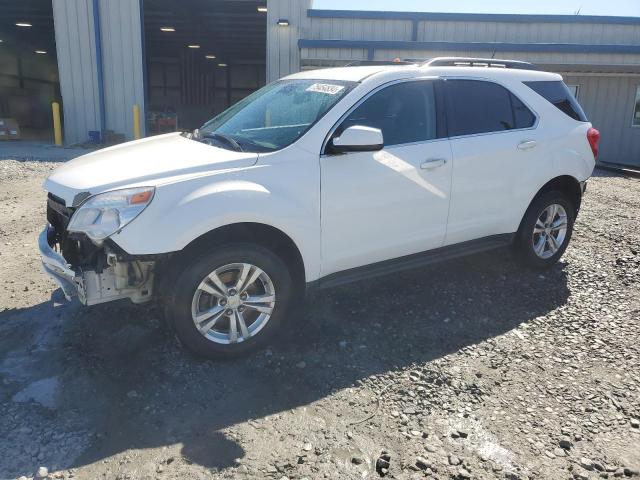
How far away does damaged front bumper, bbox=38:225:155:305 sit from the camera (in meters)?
3.16

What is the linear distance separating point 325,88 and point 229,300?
180 cm

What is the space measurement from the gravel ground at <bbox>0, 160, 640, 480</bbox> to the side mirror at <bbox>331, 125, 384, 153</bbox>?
1.38 metres

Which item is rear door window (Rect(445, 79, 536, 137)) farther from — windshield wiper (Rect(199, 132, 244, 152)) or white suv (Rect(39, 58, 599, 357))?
windshield wiper (Rect(199, 132, 244, 152))

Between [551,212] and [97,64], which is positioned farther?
[97,64]

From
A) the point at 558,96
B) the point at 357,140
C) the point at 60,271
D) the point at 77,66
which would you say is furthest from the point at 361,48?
the point at 60,271

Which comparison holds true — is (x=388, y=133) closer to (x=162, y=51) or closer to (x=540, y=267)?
(x=540, y=267)

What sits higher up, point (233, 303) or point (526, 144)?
point (526, 144)

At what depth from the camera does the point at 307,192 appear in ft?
11.5

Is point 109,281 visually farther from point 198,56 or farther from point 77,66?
point 198,56

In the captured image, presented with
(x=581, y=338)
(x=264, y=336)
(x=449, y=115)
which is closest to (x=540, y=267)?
(x=581, y=338)

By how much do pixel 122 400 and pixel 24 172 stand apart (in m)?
8.74

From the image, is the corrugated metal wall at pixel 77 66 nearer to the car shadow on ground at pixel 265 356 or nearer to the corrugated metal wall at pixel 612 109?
the car shadow on ground at pixel 265 356

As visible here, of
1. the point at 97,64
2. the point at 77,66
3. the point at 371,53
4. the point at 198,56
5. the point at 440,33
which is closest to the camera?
the point at 371,53

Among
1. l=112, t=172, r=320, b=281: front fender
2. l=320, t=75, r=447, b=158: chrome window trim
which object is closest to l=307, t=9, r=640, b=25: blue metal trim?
l=320, t=75, r=447, b=158: chrome window trim
